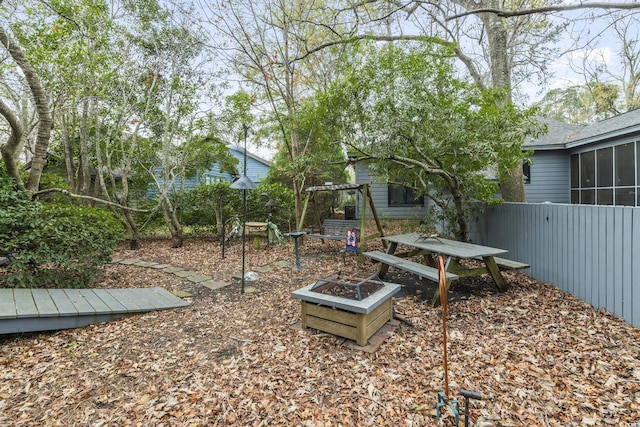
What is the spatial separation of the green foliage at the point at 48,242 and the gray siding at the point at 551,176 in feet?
42.2

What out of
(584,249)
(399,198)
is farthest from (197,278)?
(399,198)

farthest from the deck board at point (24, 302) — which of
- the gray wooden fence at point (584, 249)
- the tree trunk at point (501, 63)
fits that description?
the tree trunk at point (501, 63)

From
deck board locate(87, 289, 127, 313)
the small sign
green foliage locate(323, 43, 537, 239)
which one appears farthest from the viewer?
the small sign

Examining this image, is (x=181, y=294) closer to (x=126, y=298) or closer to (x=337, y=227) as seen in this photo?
(x=126, y=298)

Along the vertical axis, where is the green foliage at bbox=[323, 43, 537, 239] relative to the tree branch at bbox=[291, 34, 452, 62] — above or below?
below

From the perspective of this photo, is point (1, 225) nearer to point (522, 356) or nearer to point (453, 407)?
Result: point (453, 407)

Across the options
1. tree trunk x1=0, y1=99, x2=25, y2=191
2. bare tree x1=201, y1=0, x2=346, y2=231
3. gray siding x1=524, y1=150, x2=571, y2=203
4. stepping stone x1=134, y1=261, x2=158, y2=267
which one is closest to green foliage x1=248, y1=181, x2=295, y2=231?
bare tree x1=201, y1=0, x2=346, y2=231

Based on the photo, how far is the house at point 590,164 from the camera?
8.52m

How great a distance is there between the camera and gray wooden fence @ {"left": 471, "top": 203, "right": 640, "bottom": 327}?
3.18 metres

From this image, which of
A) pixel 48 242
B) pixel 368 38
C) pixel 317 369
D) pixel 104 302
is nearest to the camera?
pixel 317 369

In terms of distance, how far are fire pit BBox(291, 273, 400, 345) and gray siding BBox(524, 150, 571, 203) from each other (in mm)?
10801

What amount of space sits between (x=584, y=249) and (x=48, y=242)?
681 centimetres

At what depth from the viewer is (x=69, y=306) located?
3436 millimetres

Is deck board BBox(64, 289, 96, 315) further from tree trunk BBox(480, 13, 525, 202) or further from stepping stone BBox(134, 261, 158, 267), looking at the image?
tree trunk BBox(480, 13, 525, 202)
